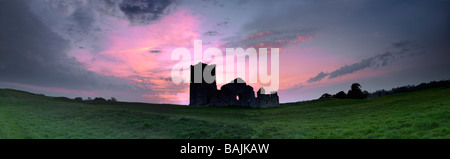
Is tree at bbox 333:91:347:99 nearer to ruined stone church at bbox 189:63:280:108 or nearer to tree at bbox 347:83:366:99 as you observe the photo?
tree at bbox 347:83:366:99

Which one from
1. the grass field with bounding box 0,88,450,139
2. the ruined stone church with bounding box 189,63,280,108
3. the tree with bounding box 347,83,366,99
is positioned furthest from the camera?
the tree with bounding box 347,83,366,99

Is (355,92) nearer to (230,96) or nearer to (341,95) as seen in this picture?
(341,95)

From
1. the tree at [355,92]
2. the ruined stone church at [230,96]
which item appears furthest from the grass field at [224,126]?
the tree at [355,92]

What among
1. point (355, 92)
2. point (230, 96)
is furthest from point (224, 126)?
point (355, 92)

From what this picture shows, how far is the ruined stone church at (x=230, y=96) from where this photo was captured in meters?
49.1

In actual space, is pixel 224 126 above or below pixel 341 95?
below

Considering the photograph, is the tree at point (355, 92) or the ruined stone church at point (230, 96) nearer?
the ruined stone church at point (230, 96)

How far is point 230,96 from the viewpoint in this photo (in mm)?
49844

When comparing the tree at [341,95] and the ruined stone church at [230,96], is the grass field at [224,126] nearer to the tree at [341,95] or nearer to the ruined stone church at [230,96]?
the ruined stone church at [230,96]

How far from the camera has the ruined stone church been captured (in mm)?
49119

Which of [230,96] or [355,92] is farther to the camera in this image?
[355,92]

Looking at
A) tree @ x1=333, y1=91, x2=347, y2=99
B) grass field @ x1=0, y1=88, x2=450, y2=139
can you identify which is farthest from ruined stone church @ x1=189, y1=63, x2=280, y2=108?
grass field @ x1=0, y1=88, x2=450, y2=139
